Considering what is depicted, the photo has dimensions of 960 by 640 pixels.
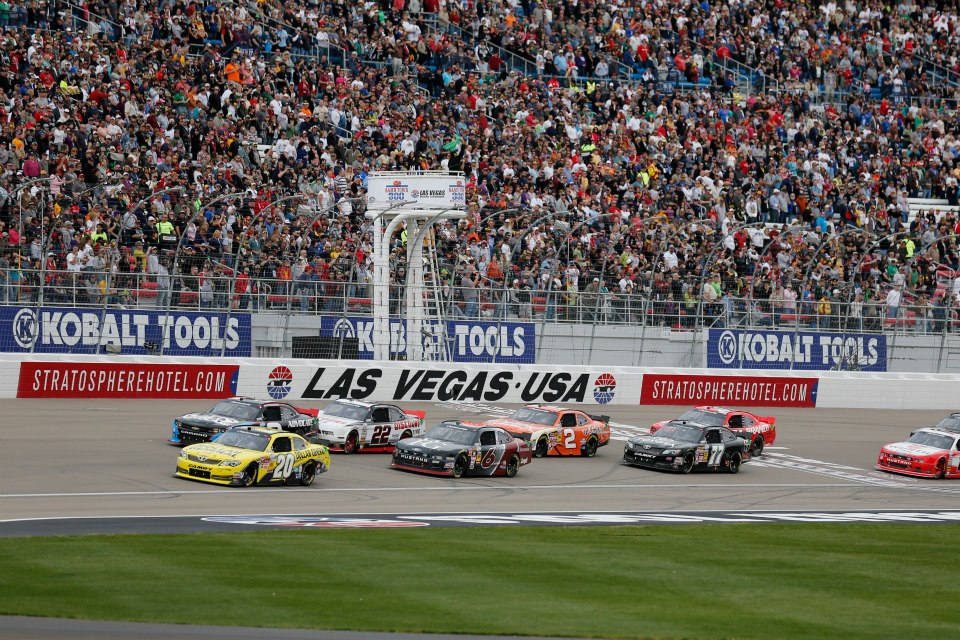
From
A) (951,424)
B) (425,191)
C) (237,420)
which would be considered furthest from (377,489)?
(951,424)

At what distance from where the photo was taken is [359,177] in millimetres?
39500

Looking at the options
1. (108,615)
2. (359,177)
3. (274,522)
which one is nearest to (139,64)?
(359,177)

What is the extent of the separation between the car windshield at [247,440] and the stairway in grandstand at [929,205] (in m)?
31.2

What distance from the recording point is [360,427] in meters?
29.6

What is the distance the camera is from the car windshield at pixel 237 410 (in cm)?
2850

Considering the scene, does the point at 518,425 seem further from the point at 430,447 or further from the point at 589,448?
the point at 430,447

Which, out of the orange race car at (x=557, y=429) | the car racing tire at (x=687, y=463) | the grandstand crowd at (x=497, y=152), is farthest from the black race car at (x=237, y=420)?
the car racing tire at (x=687, y=463)

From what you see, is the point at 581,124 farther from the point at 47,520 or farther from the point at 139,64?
the point at 47,520

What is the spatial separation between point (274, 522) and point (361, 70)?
25190 millimetres

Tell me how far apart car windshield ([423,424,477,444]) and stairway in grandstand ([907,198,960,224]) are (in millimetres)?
27110

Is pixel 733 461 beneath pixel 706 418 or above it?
beneath

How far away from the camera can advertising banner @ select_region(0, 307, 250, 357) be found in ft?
102

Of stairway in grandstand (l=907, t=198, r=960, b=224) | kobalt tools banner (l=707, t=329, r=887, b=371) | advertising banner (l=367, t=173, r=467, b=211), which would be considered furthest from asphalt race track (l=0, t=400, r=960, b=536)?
stairway in grandstand (l=907, t=198, r=960, b=224)

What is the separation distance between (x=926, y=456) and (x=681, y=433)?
212 inches
